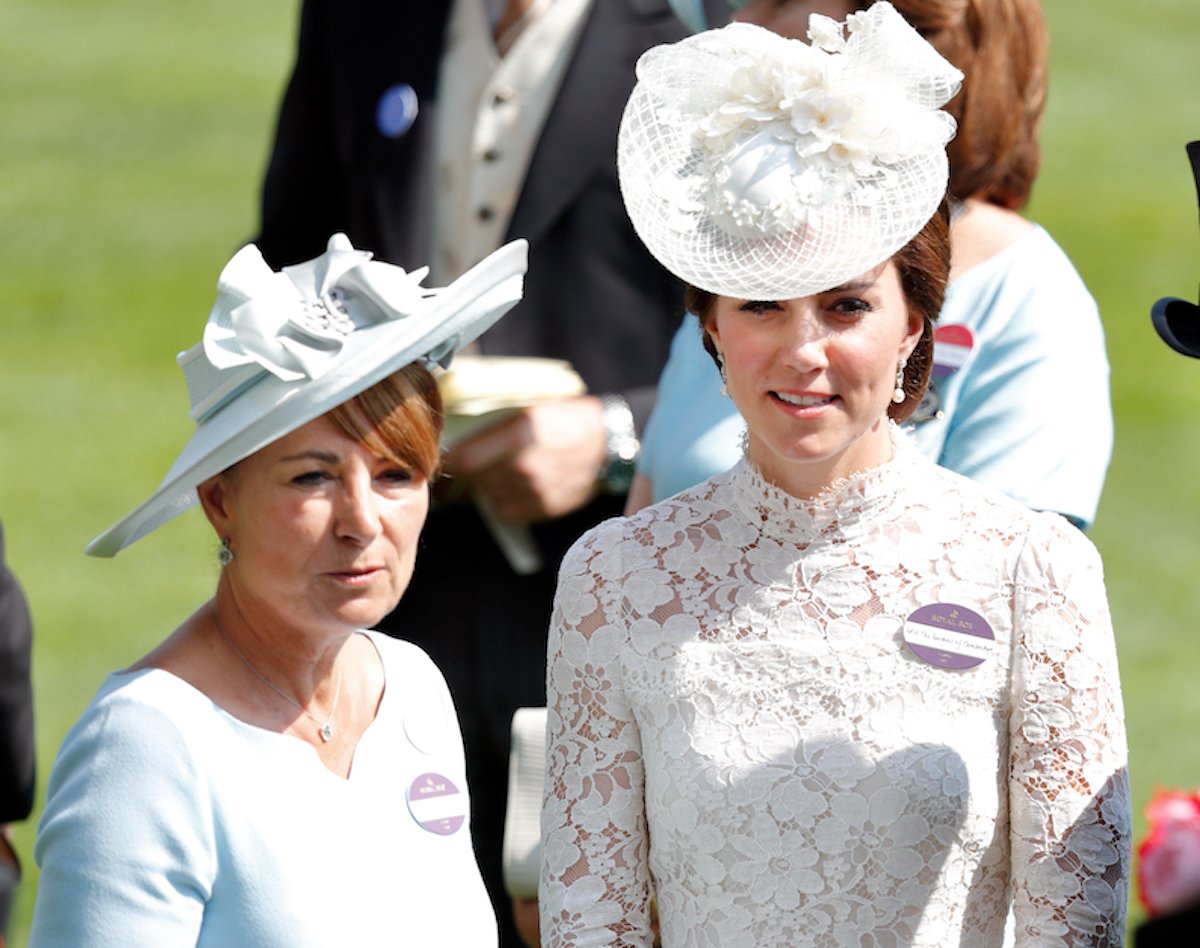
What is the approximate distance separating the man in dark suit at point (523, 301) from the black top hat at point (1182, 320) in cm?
159

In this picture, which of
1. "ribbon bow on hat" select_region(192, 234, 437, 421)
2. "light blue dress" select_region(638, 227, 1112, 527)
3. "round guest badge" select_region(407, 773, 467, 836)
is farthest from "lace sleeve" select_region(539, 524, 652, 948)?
"light blue dress" select_region(638, 227, 1112, 527)

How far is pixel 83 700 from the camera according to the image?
30.9ft

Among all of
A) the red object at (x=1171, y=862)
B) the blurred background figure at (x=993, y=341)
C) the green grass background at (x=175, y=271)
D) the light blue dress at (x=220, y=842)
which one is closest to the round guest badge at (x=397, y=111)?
the blurred background figure at (x=993, y=341)

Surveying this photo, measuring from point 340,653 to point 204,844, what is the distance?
20.3 inches

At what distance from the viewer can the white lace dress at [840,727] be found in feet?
10.4

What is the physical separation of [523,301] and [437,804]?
1698mm

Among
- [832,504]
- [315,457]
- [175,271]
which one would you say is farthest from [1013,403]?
[175,271]

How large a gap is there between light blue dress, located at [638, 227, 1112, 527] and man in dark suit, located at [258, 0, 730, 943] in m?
0.60

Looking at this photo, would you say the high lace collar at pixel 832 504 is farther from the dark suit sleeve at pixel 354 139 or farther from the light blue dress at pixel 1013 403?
the dark suit sleeve at pixel 354 139

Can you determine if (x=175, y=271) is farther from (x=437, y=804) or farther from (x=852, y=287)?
(x=852, y=287)

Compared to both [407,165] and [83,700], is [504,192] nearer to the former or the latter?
[407,165]

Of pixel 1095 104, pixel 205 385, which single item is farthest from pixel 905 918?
pixel 1095 104

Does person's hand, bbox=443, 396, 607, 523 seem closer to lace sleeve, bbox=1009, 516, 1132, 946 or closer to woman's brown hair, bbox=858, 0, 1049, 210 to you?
woman's brown hair, bbox=858, 0, 1049, 210

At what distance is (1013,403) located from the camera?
3.93m
